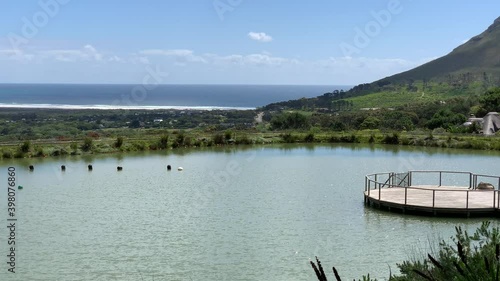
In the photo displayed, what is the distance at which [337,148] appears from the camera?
134ft

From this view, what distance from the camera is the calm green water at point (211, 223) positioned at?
14.3 m

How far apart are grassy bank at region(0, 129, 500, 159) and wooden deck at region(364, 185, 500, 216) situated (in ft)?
60.1

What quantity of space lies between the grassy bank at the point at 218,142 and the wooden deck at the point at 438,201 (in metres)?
18.3

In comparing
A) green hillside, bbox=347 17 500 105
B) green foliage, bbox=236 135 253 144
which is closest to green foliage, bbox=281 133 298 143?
green foliage, bbox=236 135 253 144

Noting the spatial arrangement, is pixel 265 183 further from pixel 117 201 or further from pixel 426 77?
pixel 426 77

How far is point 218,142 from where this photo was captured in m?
43.3

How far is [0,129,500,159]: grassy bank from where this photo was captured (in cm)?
3784

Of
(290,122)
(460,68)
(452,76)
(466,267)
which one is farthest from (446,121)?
(460,68)

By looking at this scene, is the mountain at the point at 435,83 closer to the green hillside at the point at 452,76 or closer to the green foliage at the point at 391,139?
the green hillside at the point at 452,76

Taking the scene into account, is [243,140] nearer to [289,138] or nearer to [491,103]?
[289,138]

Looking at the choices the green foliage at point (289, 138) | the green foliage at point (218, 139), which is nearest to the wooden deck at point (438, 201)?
the green foliage at point (218, 139)

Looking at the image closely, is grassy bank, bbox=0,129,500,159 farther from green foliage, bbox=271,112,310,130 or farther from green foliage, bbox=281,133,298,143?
green foliage, bbox=271,112,310,130

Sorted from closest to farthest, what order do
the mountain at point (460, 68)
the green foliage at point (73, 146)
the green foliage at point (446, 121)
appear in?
1. the green foliage at point (73, 146)
2. the green foliage at point (446, 121)
3. the mountain at point (460, 68)

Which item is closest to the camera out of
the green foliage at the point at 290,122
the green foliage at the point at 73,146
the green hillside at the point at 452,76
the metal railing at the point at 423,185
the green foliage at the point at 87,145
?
the metal railing at the point at 423,185
